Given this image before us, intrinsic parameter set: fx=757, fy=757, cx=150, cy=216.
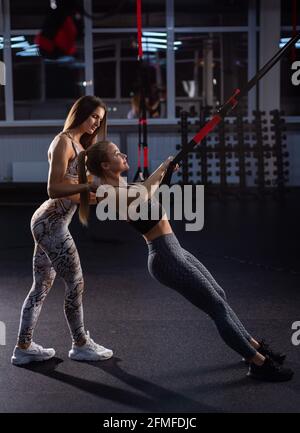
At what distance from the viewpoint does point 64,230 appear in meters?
4.62

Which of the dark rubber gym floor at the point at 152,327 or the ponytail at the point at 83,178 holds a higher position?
the ponytail at the point at 83,178

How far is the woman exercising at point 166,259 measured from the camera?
4.21 metres

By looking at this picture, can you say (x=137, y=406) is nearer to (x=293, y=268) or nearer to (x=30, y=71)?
(x=293, y=268)

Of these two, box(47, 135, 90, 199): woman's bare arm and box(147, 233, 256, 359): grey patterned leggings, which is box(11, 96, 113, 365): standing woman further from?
box(147, 233, 256, 359): grey patterned leggings

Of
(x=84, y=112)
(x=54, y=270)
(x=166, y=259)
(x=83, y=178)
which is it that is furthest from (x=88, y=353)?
(x=84, y=112)

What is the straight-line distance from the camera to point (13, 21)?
14.9 m

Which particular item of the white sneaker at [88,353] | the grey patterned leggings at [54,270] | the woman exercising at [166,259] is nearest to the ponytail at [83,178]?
the woman exercising at [166,259]

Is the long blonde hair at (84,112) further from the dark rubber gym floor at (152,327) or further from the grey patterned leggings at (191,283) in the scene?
the dark rubber gym floor at (152,327)

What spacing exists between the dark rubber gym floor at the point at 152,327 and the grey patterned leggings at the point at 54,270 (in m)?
0.28

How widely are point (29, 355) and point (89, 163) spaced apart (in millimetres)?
1363

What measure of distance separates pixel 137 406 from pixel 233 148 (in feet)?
33.4

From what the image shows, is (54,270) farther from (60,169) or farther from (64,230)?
(60,169)

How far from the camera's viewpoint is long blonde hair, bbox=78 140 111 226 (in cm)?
426

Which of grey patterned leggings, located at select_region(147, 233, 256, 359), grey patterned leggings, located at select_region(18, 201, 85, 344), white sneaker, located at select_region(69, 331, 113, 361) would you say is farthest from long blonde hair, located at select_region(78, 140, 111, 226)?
white sneaker, located at select_region(69, 331, 113, 361)
